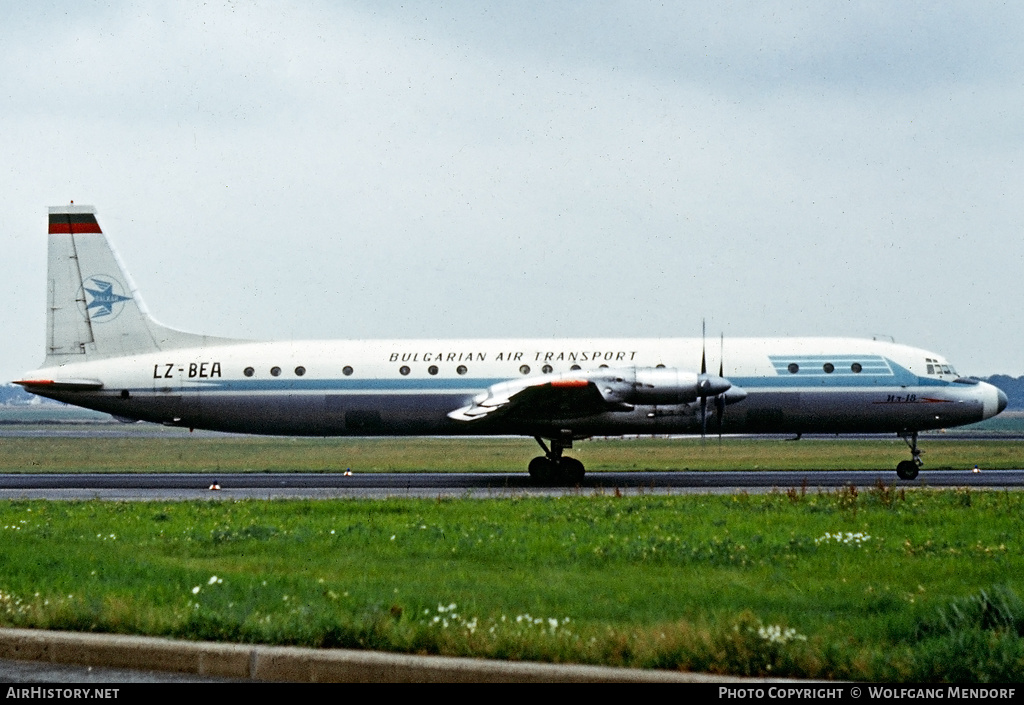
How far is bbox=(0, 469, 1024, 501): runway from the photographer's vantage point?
25531 millimetres

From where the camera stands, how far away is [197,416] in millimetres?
31578

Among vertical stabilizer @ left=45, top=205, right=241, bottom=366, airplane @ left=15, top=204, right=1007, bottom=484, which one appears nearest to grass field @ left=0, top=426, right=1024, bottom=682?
airplane @ left=15, top=204, right=1007, bottom=484

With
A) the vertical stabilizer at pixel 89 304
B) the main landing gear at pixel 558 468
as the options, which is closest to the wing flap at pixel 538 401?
the main landing gear at pixel 558 468

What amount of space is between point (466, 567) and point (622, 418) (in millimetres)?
17543

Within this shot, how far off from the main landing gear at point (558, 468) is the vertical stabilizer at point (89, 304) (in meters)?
10.5

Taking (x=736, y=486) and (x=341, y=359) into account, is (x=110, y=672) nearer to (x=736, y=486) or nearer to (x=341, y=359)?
(x=736, y=486)

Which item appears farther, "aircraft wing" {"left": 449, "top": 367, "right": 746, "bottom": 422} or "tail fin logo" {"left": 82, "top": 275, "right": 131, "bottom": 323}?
"tail fin logo" {"left": 82, "top": 275, "right": 131, "bottom": 323}

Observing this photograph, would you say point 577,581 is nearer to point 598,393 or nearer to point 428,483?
point 598,393

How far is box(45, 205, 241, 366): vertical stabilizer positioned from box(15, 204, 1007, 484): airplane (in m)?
0.05

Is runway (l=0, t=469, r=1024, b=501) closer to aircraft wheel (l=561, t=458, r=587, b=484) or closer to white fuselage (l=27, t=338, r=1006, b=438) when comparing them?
aircraft wheel (l=561, t=458, r=587, b=484)

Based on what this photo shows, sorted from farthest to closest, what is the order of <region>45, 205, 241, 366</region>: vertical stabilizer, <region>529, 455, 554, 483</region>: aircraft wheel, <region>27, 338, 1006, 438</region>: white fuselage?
1. <region>45, 205, 241, 366</region>: vertical stabilizer
2. <region>529, 455, 554, 483</region>: aircraft wheel
3. <region>27, 338, 1006, 438</region>: white fuselage

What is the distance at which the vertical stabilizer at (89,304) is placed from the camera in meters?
32.4

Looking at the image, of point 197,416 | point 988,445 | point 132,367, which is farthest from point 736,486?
point 988,445
